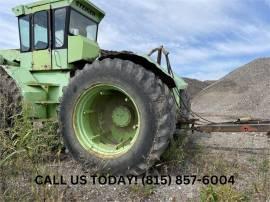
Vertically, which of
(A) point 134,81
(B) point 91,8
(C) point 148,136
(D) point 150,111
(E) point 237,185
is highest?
(B) point 91,8

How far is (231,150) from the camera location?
583 centimetres

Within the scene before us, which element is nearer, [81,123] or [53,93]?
[81,123]

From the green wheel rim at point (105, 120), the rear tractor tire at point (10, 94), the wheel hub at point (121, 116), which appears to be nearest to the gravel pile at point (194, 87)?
the rear tractor tire at point (10, 94)

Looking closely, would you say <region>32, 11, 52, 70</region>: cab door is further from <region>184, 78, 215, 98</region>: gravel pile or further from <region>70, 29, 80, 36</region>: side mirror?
<region>184, 78, 215, 98</region>: gravel pile

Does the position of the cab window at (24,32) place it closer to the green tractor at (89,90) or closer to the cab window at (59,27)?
the green tractor at (89,90)

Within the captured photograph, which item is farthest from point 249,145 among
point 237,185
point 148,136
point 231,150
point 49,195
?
point 49,195

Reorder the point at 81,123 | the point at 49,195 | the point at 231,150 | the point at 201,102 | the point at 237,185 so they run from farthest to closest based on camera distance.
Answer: the point at 201,102 → the point at 231,150 → the point at 81,123 → the point at 237,185 → the point at 49,195

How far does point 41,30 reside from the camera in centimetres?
621

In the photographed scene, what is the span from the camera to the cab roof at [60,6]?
233 inches

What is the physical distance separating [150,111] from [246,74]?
2067cm

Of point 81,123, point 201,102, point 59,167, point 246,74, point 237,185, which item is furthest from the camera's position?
point 246,74

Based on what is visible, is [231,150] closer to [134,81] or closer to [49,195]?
[134,81]

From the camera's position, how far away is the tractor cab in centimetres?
574

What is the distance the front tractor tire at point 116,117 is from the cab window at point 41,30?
1.79 m
